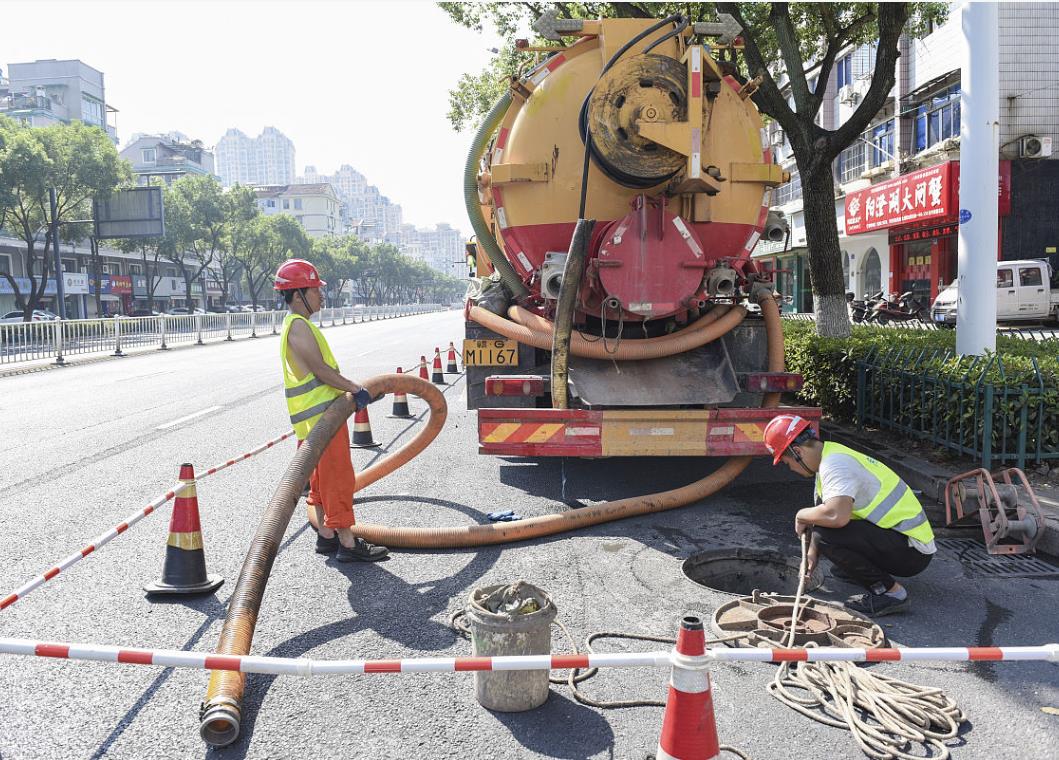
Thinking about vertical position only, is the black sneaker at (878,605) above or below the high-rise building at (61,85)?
below

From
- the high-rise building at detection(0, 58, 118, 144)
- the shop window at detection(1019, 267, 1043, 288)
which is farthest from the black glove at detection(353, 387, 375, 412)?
the high-rise building at detection(0, 58, 118, 144)

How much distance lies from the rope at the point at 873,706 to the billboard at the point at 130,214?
32.7 m

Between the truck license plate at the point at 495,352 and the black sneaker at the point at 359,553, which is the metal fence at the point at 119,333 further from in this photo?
the black sneaker at the point at 359,553

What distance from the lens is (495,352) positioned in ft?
21.8

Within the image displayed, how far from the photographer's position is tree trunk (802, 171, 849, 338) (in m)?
10.2

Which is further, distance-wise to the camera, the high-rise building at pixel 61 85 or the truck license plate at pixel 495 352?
the high-rise building at pixel 61 85

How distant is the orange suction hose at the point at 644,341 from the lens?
6090 millimetres

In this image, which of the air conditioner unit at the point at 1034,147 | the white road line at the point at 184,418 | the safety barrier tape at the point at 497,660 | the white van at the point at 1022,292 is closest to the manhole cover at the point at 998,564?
the safety barrier tape at the point at 497,660

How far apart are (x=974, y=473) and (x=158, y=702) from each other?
4614 mm

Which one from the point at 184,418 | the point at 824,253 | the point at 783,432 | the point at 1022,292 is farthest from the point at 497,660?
the point at 1022,292

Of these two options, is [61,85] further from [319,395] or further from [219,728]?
[219,728]

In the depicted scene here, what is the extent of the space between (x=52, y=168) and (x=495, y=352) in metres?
33.0

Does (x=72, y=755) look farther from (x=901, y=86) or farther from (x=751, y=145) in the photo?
(x=901, y=86)

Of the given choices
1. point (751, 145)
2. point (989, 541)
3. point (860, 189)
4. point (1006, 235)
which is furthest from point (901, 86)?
point (989, 541)
